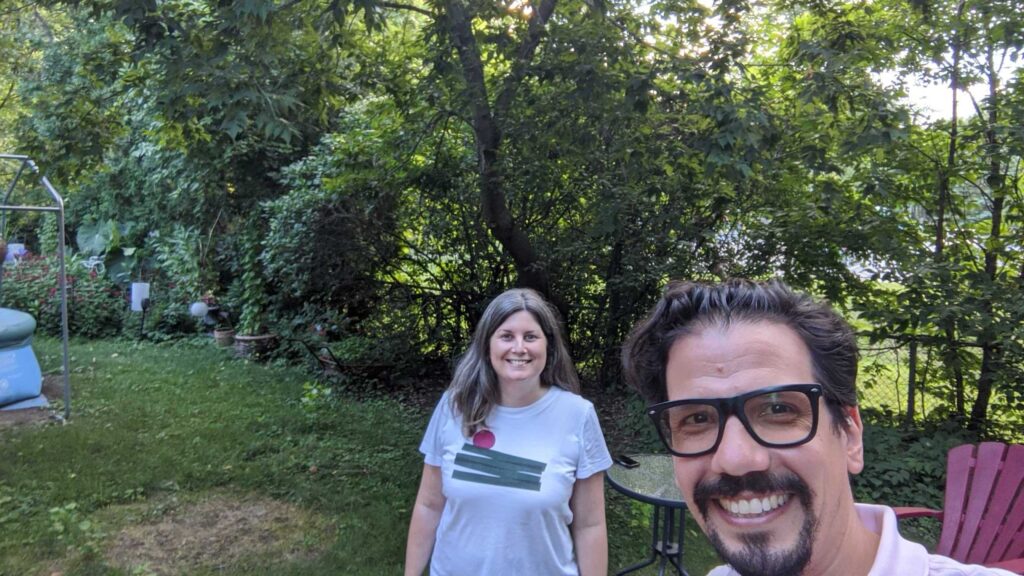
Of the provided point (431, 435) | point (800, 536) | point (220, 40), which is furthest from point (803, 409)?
point (220, 40)

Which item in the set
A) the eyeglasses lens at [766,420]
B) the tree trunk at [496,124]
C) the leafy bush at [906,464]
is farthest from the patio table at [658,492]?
the tree trunk at [496,124]

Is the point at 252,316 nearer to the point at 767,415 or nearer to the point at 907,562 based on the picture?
the point at 767,415

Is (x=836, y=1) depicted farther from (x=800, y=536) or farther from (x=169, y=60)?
(x=800, y=536)

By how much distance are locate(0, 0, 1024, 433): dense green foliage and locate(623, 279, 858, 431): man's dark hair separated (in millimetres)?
2842

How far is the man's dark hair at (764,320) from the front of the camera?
116 centimetres

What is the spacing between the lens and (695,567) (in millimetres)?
4086

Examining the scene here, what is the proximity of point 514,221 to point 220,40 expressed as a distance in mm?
3367

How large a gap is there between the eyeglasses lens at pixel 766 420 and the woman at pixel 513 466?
112 centimetres

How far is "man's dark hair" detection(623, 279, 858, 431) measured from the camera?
3.79 ft

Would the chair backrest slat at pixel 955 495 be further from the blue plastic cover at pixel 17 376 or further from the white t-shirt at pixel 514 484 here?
the blue plastic cover at pixel 17 376

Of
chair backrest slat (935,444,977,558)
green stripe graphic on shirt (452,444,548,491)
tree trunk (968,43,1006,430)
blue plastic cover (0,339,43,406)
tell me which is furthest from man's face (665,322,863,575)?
blue plastic cover (0,339,43,406)

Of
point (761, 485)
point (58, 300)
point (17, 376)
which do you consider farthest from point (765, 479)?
point (58, 300)

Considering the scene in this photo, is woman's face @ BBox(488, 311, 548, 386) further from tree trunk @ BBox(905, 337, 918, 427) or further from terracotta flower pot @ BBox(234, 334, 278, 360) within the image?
terracotta flower pot @ BBox(234, 334, 278, 360)

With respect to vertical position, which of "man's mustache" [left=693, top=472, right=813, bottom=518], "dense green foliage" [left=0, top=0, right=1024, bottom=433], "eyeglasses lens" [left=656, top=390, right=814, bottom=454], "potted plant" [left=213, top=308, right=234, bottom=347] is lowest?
"potted plant" [left=213, top=308, right=234, bottom=347]
